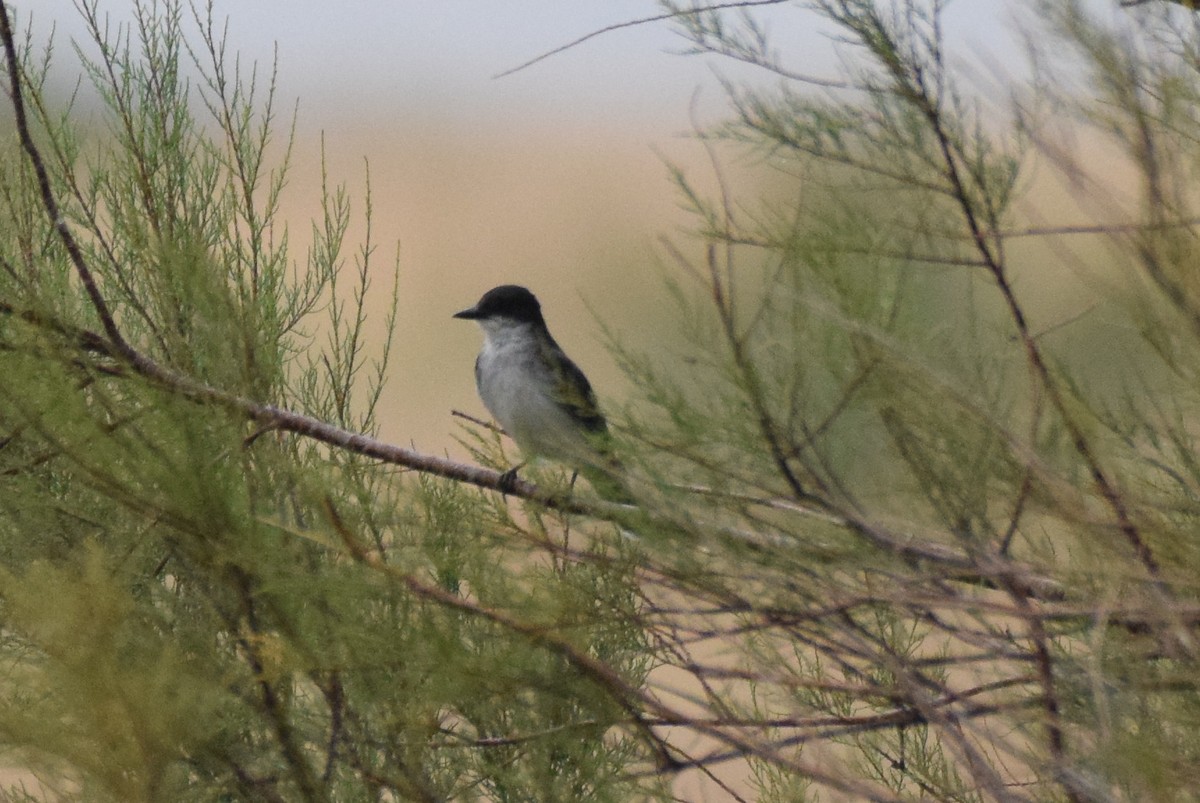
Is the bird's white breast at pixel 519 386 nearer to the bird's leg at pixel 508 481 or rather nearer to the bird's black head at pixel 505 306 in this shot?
the bird's black head at pixel 505 306

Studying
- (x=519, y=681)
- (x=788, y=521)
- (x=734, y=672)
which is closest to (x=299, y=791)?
(x=519, y=681)

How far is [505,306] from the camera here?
4.35 m

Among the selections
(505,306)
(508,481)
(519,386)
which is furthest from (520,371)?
(508,481)

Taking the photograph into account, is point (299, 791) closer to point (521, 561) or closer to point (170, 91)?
point (521, 561)

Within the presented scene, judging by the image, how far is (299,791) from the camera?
1.94 metres

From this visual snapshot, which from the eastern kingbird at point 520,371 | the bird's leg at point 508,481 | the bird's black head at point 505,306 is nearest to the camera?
the bird's leg at point 508,481

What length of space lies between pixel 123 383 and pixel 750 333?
1.36 metres

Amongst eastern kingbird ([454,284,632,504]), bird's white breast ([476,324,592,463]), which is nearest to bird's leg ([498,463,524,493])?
eastern kingbird ([454,284,632,504])

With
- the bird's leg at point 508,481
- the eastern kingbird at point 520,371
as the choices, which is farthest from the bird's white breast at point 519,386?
the bird's leg at point 508,481

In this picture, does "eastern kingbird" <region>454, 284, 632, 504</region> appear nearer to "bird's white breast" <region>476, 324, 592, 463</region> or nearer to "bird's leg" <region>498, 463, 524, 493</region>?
"bird's white breast" <region>476, 324, 592, 463</region>

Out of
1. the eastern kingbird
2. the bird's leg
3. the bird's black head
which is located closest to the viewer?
the bird's leg

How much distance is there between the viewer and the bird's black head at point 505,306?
4.34m

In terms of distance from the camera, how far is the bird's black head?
4340 mm

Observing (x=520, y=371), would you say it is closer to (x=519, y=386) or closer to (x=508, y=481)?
(x=519, y=386)
